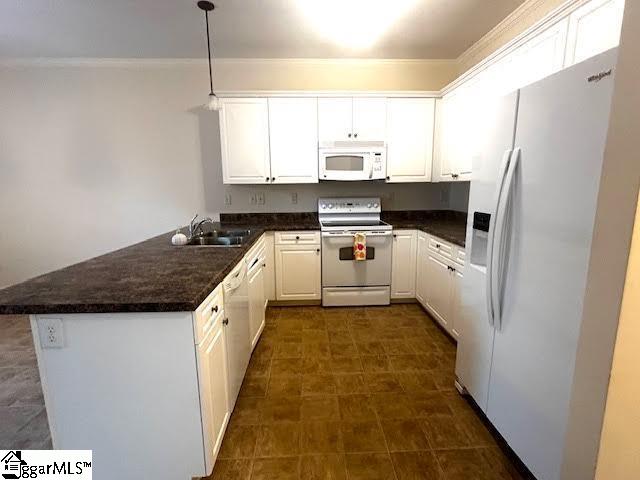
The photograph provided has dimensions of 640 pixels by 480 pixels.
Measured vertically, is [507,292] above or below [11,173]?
below

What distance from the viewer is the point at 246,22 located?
2.49 meters

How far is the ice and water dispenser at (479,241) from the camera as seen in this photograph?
164 centimetres

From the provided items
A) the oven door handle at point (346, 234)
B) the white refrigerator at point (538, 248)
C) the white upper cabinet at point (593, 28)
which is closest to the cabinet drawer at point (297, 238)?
the oven door handle at point (346, 234)

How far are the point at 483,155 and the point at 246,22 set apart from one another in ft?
7.11

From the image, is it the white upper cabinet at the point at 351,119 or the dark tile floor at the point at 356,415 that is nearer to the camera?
the dark tile floor at the point at 356,415

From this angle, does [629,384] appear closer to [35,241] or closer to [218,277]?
[218,277]

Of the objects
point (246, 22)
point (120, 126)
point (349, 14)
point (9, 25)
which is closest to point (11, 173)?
point (120, 126)

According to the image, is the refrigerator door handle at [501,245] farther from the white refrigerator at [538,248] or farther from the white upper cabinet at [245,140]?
the white upper cabinet at [245,140]

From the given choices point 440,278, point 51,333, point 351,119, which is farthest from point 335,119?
point 51,333

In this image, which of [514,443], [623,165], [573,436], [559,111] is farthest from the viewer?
[514,443]

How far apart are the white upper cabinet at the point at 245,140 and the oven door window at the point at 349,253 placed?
109 cm

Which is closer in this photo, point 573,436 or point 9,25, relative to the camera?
point 573,436

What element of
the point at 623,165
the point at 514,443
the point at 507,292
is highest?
the point at 623,165

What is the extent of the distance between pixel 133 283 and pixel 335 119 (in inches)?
99.3
